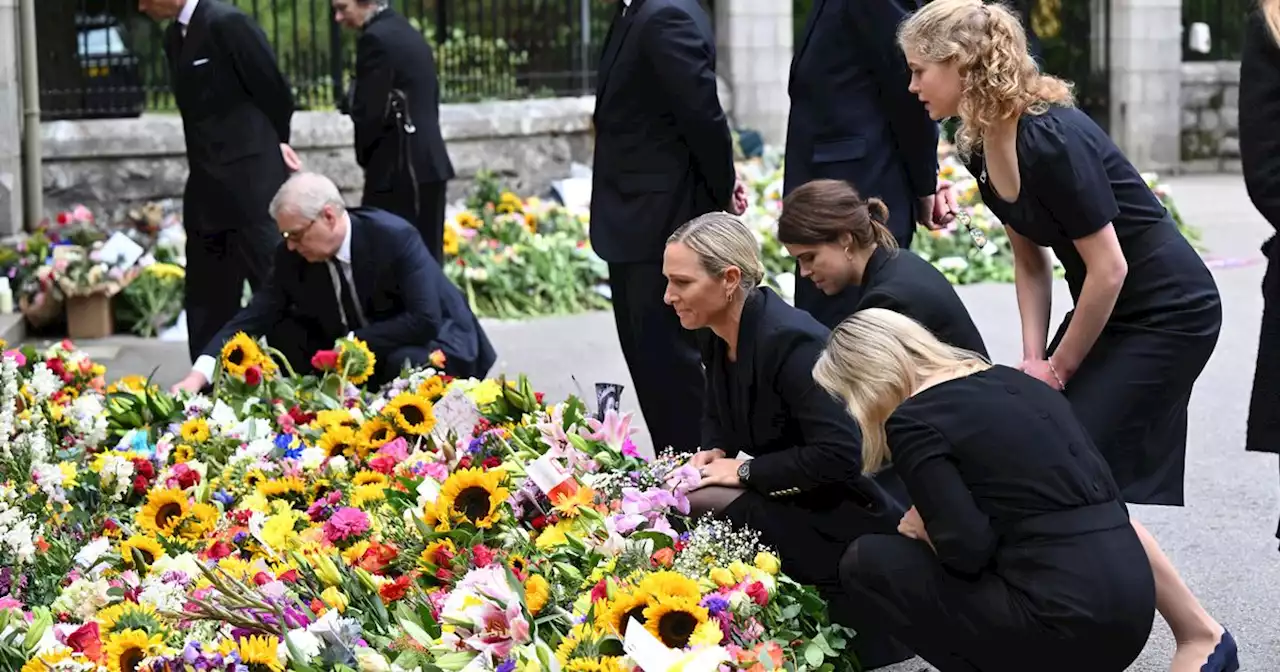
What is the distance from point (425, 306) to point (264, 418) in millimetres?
908

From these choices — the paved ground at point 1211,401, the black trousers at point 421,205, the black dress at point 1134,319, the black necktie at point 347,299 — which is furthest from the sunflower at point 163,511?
the black trousers at point 421,205

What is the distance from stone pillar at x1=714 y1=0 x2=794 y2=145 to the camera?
51.1 ft

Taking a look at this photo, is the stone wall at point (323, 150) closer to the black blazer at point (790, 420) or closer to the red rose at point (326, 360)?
the red rose at point (326, 360)

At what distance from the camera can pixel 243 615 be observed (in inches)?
154

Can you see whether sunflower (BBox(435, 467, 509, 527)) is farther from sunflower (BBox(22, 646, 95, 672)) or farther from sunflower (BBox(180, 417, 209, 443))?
sunflower (BBox(180, 417, 209, 443))

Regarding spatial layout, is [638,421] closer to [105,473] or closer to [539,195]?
[105,473]

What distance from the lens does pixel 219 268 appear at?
8539 millimetres

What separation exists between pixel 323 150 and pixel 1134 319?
8862mm

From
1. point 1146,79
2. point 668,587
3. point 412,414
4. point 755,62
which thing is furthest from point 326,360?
point 1146,79

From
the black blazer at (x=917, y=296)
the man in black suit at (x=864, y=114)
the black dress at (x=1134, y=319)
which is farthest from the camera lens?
the man in black suit at (x=864, y=114)

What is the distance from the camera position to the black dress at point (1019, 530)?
3.72 meters

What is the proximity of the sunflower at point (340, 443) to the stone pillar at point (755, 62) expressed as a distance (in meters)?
10.3

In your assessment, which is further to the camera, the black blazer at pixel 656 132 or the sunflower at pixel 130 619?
the black blazer at pixel 656 132

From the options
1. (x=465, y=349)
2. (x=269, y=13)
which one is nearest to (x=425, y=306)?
(x=465, y=349)
